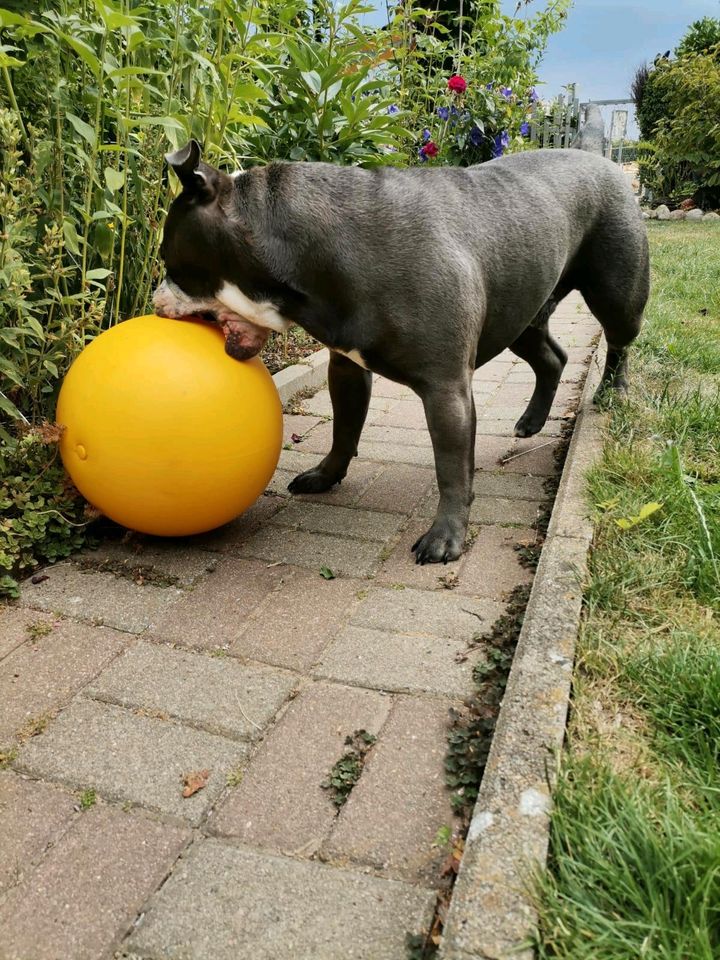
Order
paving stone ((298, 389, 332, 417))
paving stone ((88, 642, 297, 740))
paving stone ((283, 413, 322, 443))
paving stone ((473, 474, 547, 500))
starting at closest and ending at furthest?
1. paving stone ((88, 642, 297, 740))
2. paving stone ((473, 474, 547, 500))
3. paving stone ((283, 413, 322, 443))
4. paving stone ((298, 389, 332, 417))

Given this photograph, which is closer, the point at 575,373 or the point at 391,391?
the point at 391,391

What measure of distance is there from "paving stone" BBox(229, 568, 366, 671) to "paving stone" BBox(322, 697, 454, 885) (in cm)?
44

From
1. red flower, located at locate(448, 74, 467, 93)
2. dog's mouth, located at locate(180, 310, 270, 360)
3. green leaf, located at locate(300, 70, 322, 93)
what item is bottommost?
dog's mouth, located at locate(180, 310, 270, 360)

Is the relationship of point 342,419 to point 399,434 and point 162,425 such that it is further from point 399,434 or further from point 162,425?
point 162,425

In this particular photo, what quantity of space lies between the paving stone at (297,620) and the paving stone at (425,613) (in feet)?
0.28

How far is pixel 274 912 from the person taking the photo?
63.7 inches

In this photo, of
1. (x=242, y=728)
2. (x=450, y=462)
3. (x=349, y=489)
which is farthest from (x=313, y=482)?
(x=242, y=728)

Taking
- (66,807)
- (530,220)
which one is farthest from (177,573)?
(530,220)

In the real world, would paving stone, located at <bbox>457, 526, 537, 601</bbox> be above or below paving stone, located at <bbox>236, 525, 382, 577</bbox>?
above

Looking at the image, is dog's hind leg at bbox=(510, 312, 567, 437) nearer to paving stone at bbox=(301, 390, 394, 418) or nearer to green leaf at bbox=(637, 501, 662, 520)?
paving stone at bbox=(301, 390, 394, 418)

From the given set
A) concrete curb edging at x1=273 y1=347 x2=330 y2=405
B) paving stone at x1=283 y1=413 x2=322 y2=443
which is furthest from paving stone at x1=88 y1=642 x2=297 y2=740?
concrete curb edging at x1=273 y1=347 x2=330 y2=405

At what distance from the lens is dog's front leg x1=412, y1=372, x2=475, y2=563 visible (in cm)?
296

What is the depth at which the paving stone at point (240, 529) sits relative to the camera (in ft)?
10.6

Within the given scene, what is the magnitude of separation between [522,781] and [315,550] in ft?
5.28
